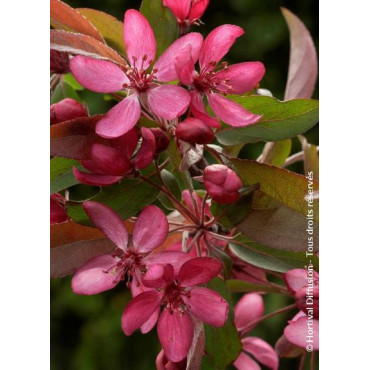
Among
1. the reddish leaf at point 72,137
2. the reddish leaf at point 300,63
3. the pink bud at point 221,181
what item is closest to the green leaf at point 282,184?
the pink bud at point 221,181

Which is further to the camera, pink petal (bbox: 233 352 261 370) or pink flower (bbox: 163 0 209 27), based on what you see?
pink petal (bbox: 233 352 261 370)

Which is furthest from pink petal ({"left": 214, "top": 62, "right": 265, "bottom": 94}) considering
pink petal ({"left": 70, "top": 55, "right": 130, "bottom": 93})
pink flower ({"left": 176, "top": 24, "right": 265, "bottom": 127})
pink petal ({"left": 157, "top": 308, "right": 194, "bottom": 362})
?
pink petal ({"left": 157, "top": 308, "right": 194, "bottom": 362})

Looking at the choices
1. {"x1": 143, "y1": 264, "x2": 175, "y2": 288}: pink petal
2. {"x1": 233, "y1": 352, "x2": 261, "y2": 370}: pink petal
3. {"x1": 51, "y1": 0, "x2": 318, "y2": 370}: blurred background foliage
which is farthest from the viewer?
{"x1": 51, "y1": 0, "x2": 318, "y2": 370}: blurred background foliage

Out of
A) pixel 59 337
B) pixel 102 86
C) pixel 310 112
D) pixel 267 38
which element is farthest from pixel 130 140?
pixel 59 337

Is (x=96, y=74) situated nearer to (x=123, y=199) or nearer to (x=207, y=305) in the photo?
(x=123, y=199)

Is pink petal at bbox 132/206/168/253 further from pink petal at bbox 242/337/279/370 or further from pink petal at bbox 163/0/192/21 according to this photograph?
pink petal at bbox 242/337/279/370

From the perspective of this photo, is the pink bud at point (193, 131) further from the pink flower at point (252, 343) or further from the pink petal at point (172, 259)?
the pink flower at point (252, 343)
